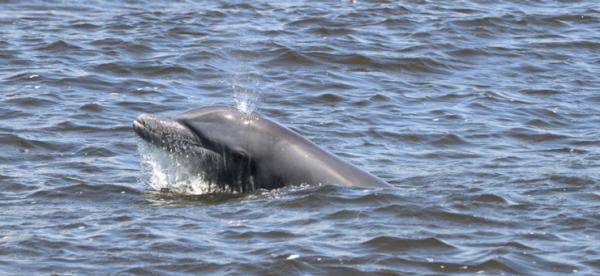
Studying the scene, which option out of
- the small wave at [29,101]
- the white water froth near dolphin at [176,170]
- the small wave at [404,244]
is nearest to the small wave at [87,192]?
the white water froth near dolphin at [176,170]

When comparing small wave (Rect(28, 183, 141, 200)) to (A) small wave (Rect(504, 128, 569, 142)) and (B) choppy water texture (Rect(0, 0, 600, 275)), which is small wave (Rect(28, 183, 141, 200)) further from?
(A) small wave (Rect(504, 128, 569, 142))

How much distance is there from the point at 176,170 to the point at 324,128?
3688 millimetres

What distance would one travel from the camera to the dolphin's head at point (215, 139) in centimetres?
1077

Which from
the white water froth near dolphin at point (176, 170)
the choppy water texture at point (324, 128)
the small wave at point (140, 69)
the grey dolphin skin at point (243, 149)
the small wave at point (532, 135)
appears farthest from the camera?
the small wave at point (140, 69)

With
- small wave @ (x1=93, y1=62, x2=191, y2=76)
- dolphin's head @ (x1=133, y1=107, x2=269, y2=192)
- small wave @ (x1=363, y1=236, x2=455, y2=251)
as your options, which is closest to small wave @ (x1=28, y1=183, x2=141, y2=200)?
dolphin's head @ (x1=133, y1=107, x2=269, y2=192)

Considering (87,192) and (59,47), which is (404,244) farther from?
(59,47)

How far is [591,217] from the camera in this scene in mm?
10578

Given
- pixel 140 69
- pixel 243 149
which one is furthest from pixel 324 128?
pixel 243 149

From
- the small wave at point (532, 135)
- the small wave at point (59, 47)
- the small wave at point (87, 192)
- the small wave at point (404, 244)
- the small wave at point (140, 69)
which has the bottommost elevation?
the small wave at point (532, 135)

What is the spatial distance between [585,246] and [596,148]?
421cm

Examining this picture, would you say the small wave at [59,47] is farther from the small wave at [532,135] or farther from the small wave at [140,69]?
the small wave at [532,135]

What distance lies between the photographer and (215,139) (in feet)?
35.3

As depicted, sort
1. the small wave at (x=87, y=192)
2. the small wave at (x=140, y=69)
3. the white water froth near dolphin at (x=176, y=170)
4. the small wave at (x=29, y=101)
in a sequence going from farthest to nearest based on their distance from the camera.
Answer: the small wave at (x=140, y=69) < the small wave at (x=29, y=101) < the small wave at (x=87, y=192) < the white water froth near dolphin at (x=176, y=170)

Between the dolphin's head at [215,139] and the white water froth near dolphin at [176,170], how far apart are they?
46mm
